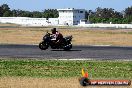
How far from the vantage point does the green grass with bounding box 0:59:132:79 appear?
49.9 feet

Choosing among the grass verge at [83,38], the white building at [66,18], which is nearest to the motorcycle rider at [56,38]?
the grass verge at [83,38]

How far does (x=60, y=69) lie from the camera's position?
1714cm

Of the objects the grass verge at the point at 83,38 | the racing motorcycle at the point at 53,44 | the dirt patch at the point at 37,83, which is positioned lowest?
the grass verge at the point at 83,38

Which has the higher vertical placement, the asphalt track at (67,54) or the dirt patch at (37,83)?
the dirt patch at (37,83)

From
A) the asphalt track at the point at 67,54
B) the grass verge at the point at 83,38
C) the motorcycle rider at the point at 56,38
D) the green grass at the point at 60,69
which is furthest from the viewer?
the grass verge at the point at 83,38

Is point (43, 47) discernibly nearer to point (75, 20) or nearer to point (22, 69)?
point (22, 69)

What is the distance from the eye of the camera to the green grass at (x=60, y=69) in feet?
49.9

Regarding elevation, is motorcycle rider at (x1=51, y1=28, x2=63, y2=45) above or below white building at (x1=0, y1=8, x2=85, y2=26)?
above

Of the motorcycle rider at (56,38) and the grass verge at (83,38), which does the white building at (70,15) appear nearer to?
the grass verge at (83,38)

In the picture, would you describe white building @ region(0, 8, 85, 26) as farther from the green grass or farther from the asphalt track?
the green grass

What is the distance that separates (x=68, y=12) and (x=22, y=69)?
538ft

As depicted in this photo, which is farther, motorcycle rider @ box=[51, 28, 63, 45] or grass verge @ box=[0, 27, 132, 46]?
grass verge @ box=[0, 27, 132, 46]

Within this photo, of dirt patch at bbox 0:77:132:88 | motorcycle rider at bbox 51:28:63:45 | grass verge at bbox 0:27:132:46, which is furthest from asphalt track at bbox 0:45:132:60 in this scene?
grass verge at bbox 0:27:132:46

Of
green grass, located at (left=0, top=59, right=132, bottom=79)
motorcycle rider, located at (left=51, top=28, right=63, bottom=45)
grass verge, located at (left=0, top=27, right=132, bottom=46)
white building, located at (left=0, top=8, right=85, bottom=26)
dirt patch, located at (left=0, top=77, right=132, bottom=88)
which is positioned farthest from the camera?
white building, located at (left=0, top=8, right=85, bottom=26)
